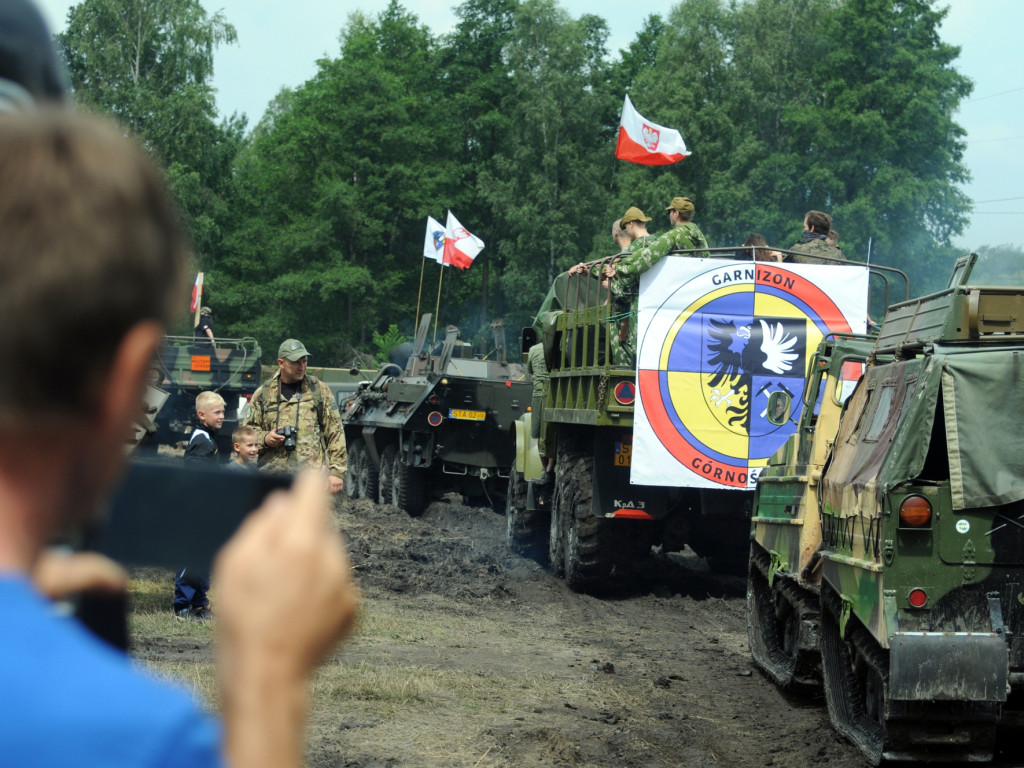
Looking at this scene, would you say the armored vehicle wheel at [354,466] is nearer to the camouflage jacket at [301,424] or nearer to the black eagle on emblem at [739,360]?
the black eagle on emblem at [739,360]

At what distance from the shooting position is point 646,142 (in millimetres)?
17250

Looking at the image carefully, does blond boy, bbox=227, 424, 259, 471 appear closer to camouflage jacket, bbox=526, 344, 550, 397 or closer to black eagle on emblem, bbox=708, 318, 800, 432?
black eagle on emblem, bbox=708, 318, 800, 432

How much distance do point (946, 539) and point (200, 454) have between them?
4.98m

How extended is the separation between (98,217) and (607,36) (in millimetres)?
54088

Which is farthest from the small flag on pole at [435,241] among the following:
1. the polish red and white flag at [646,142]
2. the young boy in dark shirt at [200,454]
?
the young boy in dark shirt at [200,454]

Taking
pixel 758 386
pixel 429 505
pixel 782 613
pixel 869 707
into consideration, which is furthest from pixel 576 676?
pixel 429 505

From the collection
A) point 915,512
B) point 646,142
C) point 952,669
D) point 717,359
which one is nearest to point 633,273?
point 717,359

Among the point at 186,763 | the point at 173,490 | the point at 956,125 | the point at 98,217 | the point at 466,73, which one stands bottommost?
the point at 186,763

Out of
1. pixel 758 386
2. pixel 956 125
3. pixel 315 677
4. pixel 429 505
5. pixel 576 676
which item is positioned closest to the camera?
pixel 315 677

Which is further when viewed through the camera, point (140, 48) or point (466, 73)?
point (466, 73)

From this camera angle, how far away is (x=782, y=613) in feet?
28.0

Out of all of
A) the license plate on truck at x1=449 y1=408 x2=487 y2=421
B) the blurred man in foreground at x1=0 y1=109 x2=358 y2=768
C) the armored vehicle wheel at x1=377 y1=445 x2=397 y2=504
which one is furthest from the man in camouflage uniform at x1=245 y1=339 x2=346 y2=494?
the armored vehicle wheel at x1=377 y1=445 x2=397 y2=504

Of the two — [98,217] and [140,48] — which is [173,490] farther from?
[140,48]

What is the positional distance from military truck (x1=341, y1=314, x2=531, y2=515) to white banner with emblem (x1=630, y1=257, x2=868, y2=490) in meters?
7.37
